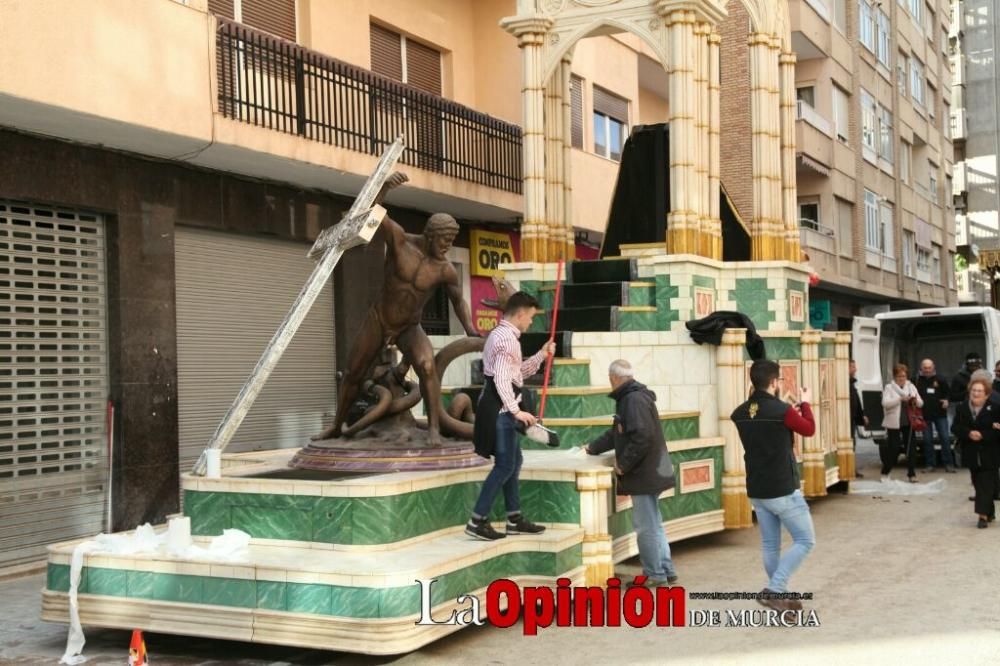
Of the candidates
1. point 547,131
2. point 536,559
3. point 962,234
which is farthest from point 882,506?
point 962,234

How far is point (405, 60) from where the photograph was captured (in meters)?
17.6

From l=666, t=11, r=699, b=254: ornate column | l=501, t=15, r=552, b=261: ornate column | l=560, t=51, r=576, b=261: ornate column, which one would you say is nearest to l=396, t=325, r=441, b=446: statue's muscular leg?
l=666, t=11, r=699, b=254: ornate column

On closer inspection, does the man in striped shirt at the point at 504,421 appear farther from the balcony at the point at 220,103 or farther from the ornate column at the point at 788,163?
the ornate column at the point at 788,163

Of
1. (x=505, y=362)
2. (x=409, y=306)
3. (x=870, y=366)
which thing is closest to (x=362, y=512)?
(x=505, y=362)

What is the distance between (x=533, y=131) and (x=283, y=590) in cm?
876

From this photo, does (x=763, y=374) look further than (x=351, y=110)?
No

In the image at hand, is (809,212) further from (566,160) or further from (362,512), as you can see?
(362,512)

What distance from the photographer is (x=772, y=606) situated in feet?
25.8

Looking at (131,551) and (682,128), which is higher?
(682,128)

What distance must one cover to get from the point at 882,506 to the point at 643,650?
7.86 m

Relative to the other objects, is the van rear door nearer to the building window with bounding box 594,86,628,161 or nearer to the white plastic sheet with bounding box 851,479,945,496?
the white plastic sheet with bounding box 851,479,945,496

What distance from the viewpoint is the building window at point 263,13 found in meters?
13.9

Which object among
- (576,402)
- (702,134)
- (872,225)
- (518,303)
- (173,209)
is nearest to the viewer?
(518,303)

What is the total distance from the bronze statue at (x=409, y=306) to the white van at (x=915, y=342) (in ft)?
38.1
